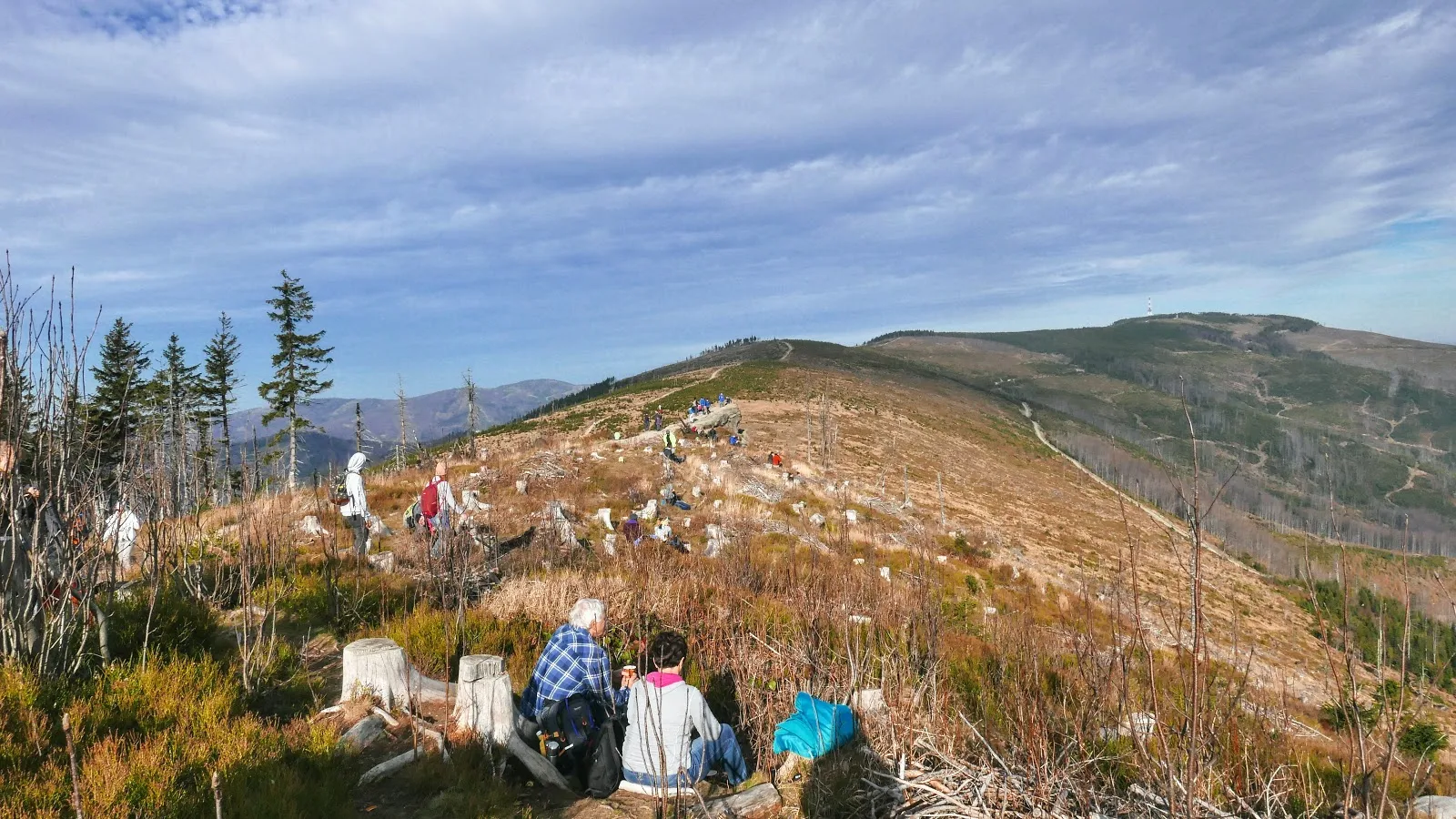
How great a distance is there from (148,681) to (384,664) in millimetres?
1410

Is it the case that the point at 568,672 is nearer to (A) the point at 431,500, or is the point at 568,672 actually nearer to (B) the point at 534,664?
(B) the point at 534,664

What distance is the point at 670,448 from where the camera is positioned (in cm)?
2470

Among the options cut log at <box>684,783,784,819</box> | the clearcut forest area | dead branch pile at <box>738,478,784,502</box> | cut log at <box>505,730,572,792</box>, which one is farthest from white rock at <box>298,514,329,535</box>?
dead branch pile at <box>738,478,784,502</box>

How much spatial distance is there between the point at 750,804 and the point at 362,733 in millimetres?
2702

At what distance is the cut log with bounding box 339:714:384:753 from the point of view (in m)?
4.73

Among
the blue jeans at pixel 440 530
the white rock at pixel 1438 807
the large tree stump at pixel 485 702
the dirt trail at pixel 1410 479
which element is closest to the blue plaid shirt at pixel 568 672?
the large tree stump at pixel 485 702

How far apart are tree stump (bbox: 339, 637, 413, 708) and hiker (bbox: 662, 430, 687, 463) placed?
A: 1846 cm

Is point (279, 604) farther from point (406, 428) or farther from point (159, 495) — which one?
point (406, 428)

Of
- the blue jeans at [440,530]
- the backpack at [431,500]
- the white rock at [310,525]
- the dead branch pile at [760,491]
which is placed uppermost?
the backpack at [431,500]

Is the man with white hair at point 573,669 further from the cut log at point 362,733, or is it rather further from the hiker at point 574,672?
the cut log at point 362,733

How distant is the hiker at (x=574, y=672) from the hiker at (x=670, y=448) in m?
18.3

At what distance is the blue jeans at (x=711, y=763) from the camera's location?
4750 mm

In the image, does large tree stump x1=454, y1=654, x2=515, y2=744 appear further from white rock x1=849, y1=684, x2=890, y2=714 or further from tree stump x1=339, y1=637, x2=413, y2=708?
white rock x1=849, y1=684, x2=890, y2=714

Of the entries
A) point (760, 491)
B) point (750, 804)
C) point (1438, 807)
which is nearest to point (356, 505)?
point (750, 804)
